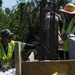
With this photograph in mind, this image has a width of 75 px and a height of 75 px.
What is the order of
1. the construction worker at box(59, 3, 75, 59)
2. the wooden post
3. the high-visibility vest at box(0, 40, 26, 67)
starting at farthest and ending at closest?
the high-visibility vest at box(0, 40, 26, 67), the construction worker at box(59, 3, 75, 59), the wooden post

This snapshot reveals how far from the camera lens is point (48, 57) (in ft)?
16.9

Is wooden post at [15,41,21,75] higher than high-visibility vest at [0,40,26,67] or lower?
higher

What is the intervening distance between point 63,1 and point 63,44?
11339mm

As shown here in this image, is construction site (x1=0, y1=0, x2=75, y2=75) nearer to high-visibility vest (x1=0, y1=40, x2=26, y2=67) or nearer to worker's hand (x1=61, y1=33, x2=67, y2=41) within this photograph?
worker's hand (x1=61, y1=33, x2=67, y2=41)

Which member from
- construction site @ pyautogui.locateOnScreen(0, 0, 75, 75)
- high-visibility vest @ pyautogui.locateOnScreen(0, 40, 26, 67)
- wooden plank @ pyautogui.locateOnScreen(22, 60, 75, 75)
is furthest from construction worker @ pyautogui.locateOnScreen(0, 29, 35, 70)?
wooden plank @ pyautogui.locateOnScreen(22, 60, 75, 75)

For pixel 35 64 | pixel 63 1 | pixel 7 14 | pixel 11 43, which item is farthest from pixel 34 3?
pixel 35 64

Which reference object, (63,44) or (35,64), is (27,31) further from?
(35,64)

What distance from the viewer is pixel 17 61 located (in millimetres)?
3623

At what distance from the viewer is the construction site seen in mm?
3691

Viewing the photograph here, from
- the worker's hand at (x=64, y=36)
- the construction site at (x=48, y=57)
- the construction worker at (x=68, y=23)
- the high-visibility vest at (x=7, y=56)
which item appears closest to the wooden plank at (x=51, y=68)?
the construction site at (x=48, y=57)

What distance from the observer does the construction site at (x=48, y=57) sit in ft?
12.1

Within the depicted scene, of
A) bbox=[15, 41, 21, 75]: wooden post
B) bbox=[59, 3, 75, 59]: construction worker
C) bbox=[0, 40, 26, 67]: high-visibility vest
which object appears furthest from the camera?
bbox=[0, 40, 26, 67]: high-visibility vest

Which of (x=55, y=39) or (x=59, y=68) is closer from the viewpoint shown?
(x=59, y=68)

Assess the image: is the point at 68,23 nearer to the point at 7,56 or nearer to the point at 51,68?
the point at 7,56
